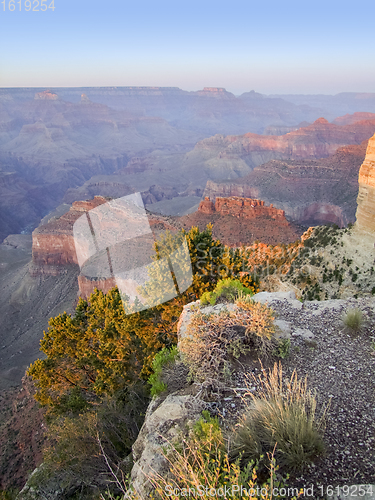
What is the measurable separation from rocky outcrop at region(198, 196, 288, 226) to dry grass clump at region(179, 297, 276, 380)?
1333 inches

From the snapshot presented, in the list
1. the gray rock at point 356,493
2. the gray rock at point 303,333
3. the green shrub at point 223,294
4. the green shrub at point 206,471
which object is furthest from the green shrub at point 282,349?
the green shrub at point 223,294

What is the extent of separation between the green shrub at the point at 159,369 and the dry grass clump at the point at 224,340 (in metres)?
0.70

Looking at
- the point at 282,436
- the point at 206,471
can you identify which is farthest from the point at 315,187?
the point at 206,471

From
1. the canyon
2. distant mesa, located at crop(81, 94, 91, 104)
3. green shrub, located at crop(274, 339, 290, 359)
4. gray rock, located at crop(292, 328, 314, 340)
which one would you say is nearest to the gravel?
gray rock, located at crop(292, 328, 314, 340)

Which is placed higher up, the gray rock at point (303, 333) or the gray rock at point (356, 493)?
the gray rock at point (356, 493)

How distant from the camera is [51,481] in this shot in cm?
809

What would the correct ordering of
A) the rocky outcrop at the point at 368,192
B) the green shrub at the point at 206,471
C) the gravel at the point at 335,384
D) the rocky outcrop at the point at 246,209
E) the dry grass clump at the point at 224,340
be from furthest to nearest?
1. the rocky outcrop at the point at 246,209
2. the rocky outcrop at the point at 368,192
3. the dry grass clump at the point at 224,340
4. the gravel at the point at 335,384
5. the green shrub at the point at 206,471

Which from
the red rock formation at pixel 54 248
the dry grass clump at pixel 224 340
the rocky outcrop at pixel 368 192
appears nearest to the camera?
the dry grass clump at pixel 224 340

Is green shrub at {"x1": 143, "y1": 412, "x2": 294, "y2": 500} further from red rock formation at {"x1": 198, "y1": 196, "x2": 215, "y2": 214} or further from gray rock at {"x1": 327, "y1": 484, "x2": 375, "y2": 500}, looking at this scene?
red rock formation at {"x1": 198, "y1": 196, "x2": 215, "y2": 214}

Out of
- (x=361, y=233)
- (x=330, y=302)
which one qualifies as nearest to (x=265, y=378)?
(x=330, y=302)

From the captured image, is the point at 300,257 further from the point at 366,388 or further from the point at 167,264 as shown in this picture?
the point at 366,388

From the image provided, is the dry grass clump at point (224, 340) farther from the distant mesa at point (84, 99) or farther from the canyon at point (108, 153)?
→ the distant mesa at point (84, 99)

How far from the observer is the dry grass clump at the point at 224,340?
5438mm

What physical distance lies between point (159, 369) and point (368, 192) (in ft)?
45.1
